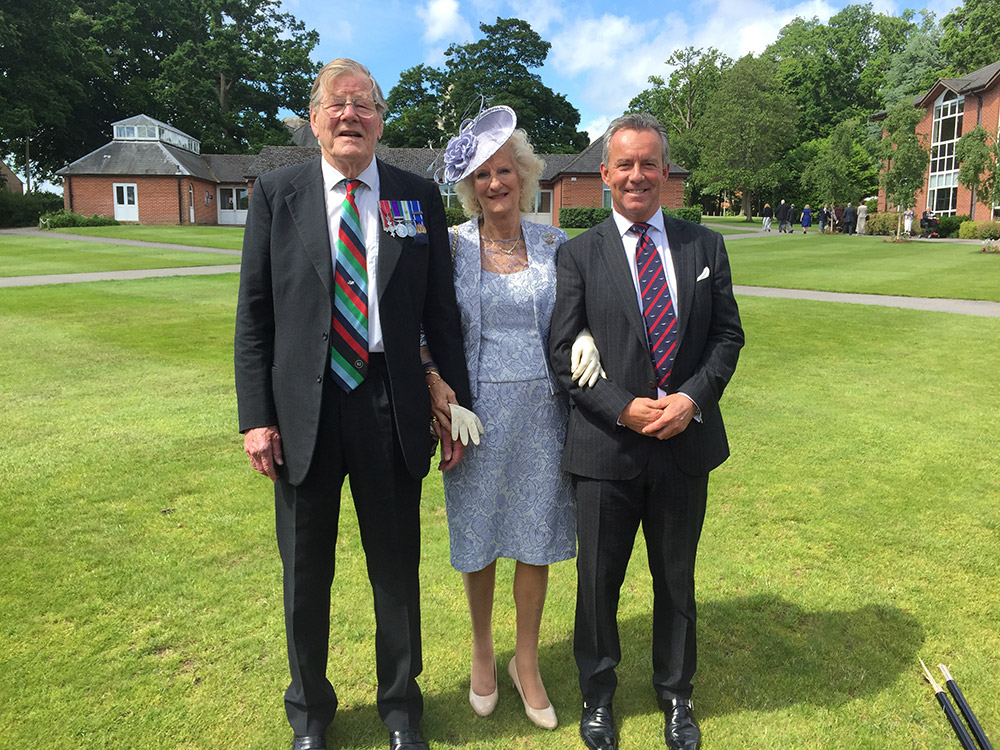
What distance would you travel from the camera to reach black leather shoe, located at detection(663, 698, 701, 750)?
2.68 metres

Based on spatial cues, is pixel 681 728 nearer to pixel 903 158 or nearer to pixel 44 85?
pixel 903 158

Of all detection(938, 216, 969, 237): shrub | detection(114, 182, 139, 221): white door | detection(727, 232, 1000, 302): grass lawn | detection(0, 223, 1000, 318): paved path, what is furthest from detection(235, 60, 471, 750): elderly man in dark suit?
detection(114, 182, 139, 221): white door

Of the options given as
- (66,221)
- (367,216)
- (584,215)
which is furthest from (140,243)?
(367,216)

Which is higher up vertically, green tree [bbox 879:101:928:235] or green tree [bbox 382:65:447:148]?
green tree [bbox 382:65:447:148]

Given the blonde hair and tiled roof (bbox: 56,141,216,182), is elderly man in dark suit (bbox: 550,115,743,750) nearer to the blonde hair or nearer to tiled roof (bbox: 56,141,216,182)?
the blonde hair

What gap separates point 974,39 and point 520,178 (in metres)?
71.9

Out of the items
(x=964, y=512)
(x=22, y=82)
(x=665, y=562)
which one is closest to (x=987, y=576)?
(x=964, y=512)

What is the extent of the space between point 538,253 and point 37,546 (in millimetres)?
3386

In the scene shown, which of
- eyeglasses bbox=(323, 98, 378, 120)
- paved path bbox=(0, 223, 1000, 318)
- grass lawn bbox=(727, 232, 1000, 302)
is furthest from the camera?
grass lawn bbox=(727, 232, 1000, 302)

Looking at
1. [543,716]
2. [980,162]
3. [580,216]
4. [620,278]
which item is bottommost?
[543,716]

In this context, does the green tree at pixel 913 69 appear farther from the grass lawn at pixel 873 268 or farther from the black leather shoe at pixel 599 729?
the black leather shoe at pixel 599 729

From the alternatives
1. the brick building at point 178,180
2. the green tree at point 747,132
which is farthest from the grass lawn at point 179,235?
the green tree at point 747,132

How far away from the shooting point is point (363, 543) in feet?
8.82

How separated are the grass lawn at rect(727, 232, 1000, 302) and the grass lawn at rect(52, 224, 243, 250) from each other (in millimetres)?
18714
